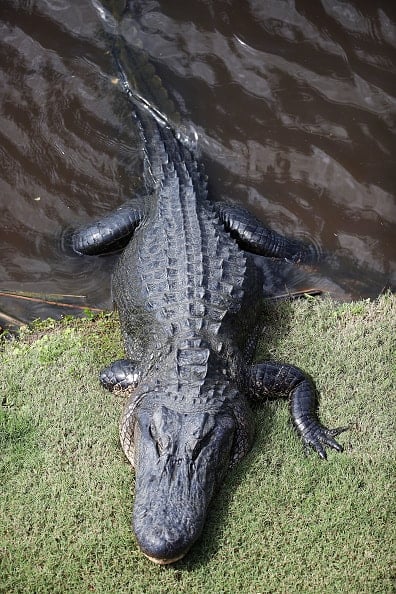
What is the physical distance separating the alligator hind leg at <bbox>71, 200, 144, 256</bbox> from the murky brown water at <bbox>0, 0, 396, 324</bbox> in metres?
0.14

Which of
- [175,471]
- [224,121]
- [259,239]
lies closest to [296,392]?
[175,471]

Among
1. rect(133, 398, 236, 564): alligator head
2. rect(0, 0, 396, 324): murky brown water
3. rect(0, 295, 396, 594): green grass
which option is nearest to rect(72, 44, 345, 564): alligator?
rect(133, 398, 236, 564): alligator head

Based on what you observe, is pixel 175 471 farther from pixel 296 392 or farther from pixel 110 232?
pixel 110 232

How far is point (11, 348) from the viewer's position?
5.37 m

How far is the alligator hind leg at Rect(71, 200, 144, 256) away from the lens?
5977mm

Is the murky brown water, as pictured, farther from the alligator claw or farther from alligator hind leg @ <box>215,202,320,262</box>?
the alligator claw

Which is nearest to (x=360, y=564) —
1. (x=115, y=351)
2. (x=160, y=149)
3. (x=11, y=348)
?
(x=115, y=351)

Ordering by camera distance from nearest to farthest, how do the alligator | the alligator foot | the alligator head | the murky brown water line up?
the alligator head → the alligator → the alligator foot → the murky brown water

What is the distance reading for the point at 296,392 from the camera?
15.8ft

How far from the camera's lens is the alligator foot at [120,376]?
15.9ft

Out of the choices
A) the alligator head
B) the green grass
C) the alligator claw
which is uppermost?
the alligator head

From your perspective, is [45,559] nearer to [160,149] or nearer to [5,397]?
[5,397]

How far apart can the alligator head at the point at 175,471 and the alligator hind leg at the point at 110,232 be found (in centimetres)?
205

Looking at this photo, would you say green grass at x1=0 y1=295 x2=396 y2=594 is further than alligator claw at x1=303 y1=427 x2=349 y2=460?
No
